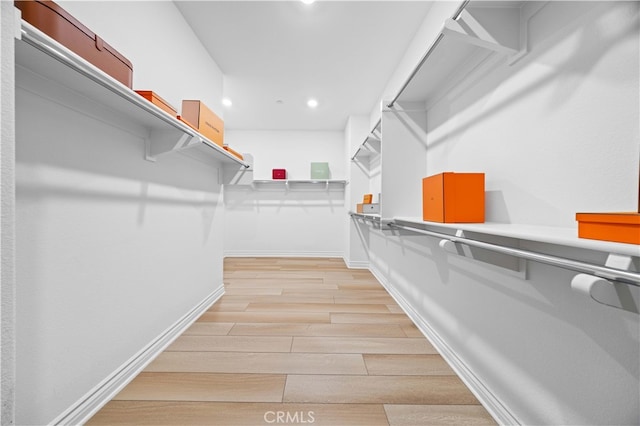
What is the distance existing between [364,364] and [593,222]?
1171mm

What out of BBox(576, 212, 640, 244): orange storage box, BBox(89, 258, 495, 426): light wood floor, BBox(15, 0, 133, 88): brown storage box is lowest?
BBox(89, 258, 495, 426): light wood floor

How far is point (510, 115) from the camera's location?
3.19ft

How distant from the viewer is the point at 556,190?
0.78 metres

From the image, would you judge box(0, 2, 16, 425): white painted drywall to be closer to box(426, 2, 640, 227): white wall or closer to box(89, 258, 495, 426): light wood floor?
box(89, 258, 495, 426): light wood floor

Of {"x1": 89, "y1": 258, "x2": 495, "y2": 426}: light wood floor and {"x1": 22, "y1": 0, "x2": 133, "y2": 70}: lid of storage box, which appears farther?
{"x1": 89, "y1": 258, "x2": 495, "y2": 426}: light wood floor

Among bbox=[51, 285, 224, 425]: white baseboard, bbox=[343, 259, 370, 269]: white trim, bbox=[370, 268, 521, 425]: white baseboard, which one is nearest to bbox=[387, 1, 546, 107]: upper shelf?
bbox=[370, 268, 521, 425]: white baseboard

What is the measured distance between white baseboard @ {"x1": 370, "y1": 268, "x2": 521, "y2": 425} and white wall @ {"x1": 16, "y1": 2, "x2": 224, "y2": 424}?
1569 millimetres

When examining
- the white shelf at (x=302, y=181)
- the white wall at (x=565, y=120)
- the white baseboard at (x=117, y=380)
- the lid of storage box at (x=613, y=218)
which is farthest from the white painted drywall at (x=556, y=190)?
the white shelf at (x=302, y=181)

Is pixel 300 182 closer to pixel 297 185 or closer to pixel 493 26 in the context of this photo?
pixel 297 185

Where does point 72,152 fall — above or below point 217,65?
below

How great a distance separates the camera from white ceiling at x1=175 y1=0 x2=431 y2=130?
1.68 metres

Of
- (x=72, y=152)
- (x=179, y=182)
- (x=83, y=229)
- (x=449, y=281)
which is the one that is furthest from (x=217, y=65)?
(x=449, y=281)

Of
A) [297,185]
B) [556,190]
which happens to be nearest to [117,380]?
[556,190]

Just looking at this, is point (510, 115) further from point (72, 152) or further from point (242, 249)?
point (242, 249)
